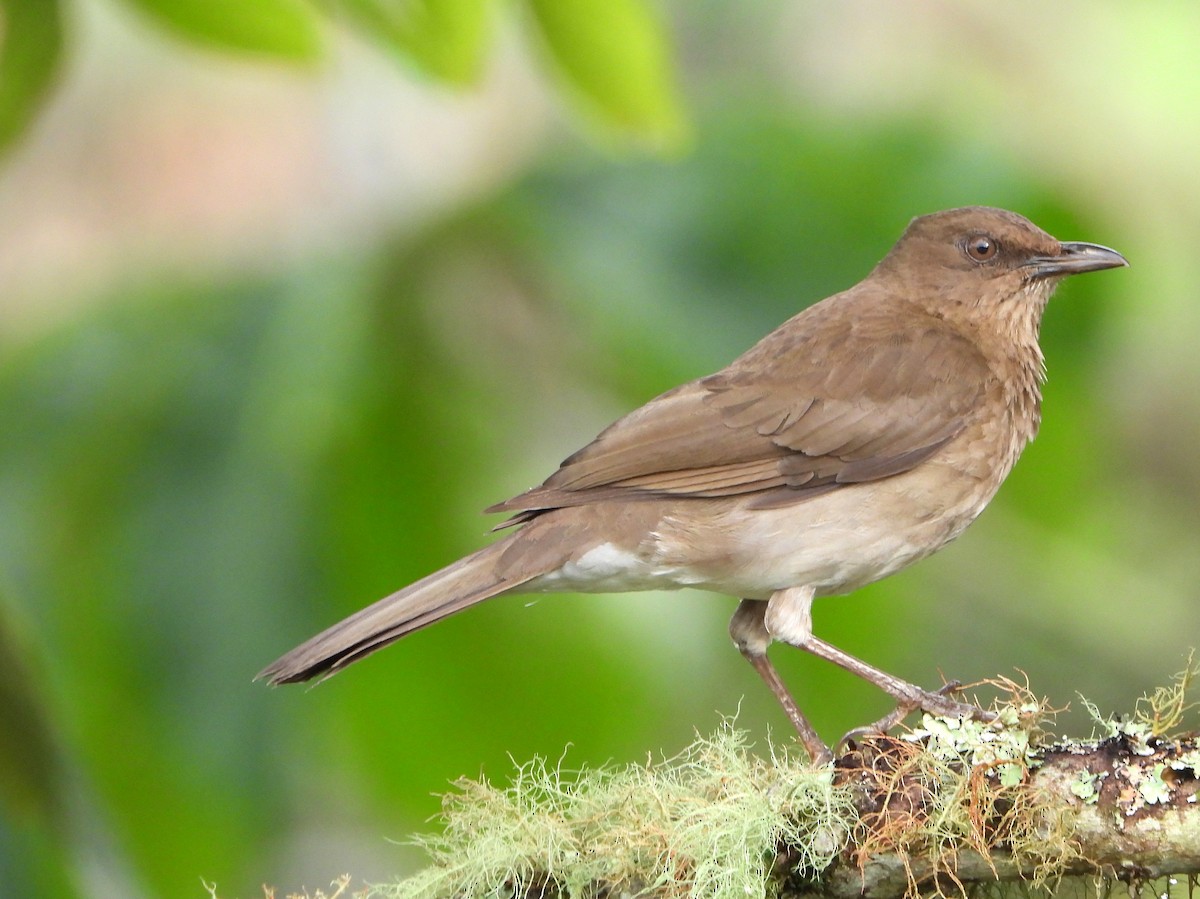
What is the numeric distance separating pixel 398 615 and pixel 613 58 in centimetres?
143

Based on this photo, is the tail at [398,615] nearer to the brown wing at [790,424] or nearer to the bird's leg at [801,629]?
the brown wing at [790,424]

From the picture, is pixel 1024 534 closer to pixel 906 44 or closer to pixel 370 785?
pixel 370 785

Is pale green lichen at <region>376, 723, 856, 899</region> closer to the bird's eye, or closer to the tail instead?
the tail

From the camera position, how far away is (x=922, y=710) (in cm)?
346

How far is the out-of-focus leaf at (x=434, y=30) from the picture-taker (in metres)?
2.90

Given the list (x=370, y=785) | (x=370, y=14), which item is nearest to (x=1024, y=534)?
(x=370, y=785)

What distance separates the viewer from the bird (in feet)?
13.1

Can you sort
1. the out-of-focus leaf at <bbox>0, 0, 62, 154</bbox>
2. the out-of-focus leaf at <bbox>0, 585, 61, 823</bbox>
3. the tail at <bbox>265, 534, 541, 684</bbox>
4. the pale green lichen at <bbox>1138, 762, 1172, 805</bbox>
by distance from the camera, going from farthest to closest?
the tail at <bbox>265, 534, 541, 684</bbox>, the out-of-focus leaf at <bbox>0, 585, 61, 823</bbox>, the out-of-focus leaf at <bbox>0, 0, 62, 154</bbox>, the pale green lichen at <bbox>1138, 762, 1172, 805</bbox>

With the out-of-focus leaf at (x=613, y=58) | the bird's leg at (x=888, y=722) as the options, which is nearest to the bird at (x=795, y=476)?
the bird's leg at (x=888, y=722)

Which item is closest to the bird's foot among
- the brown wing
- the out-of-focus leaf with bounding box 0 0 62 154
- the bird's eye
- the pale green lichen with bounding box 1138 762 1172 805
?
the pale green lichen with bounding box 1138 762 1172 805

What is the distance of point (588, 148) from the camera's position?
5270mm

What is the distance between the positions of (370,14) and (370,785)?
2401 mm

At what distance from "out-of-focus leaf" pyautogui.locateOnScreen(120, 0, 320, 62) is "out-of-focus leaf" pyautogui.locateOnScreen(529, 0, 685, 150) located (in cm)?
53

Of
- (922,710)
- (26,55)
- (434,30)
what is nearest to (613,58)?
(434,30)
